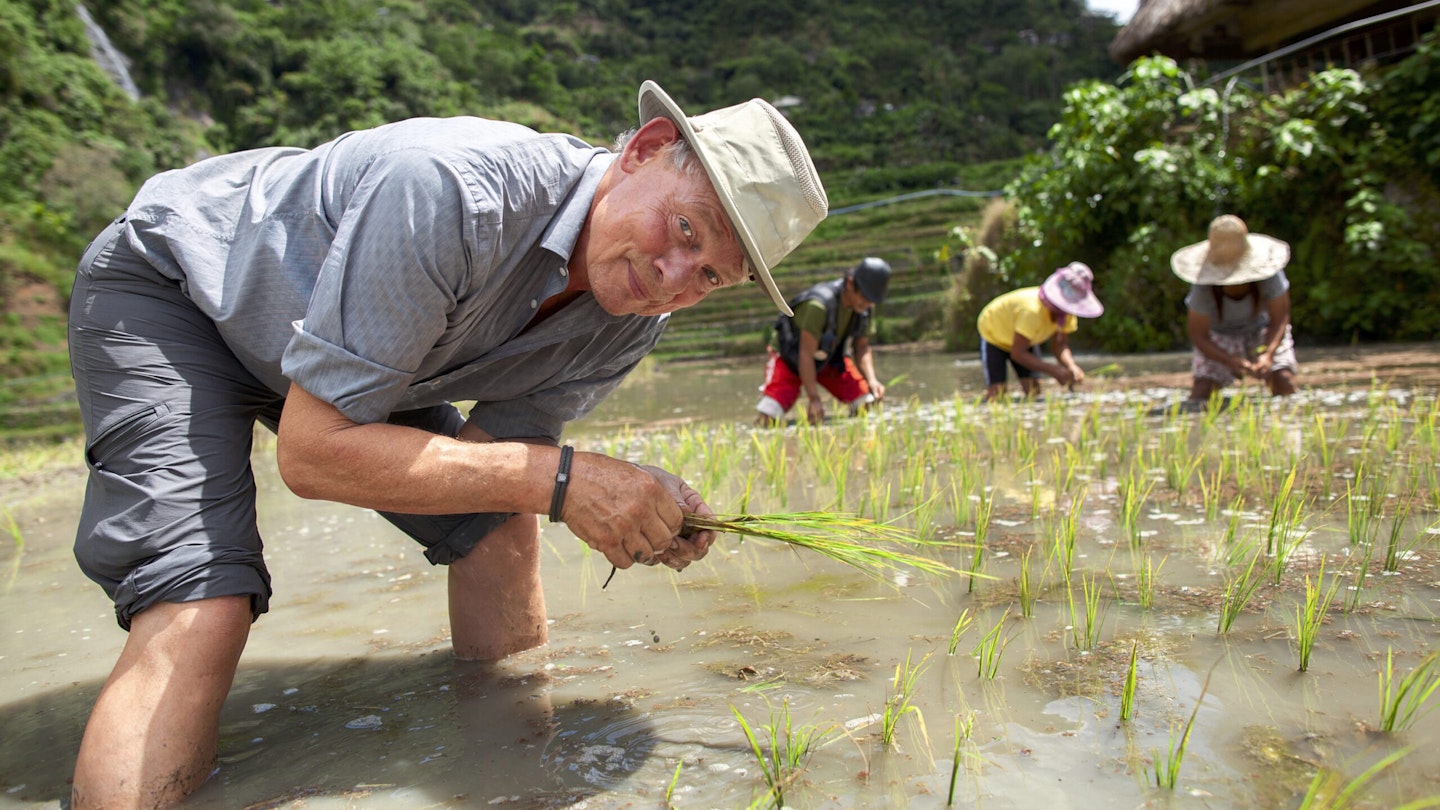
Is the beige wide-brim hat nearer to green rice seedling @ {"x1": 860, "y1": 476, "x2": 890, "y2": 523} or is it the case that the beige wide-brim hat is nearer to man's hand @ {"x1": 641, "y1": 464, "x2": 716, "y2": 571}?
man's hand @ {"x1": 641, "y1": 464, "x2": 716, "y2": 571}

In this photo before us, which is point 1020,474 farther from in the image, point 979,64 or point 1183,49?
point 979,64

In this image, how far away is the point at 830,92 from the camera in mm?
47562

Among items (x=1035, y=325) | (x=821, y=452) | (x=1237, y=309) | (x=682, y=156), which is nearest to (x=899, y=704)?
(x=682, y=156)

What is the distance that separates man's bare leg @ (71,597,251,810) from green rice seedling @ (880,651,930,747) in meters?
1.07

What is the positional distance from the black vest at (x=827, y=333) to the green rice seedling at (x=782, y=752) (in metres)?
4.31

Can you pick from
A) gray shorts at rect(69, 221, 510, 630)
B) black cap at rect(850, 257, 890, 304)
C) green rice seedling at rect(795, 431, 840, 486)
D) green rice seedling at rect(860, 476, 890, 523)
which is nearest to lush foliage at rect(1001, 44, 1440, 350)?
black cap at rect(850, 257, 890, 304)

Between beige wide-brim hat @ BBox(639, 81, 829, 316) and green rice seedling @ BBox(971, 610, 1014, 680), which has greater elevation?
beige wide-brim hat @ BBox(639, 81, 829, 316)

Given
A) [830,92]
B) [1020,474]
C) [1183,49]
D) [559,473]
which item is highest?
[830,92]

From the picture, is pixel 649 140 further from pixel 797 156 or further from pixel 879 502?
pixel 879 502

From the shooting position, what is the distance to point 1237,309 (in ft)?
17.8

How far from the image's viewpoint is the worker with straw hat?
509 cm

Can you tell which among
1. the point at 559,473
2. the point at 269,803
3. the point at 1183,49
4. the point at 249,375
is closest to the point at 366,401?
the point at 559,473

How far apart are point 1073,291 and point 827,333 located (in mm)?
1599

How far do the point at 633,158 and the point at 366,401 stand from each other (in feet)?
1.94
